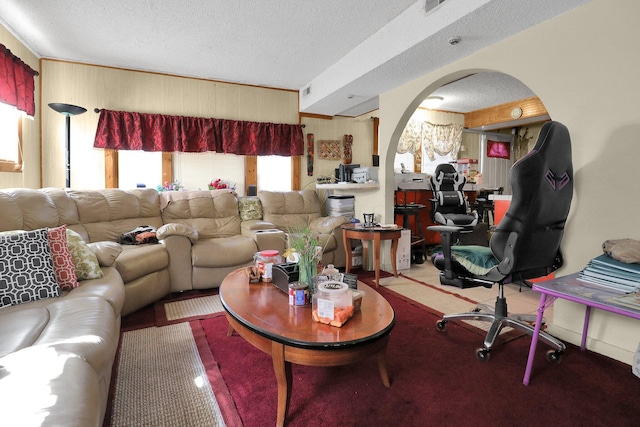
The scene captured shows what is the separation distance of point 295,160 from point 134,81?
230 centimetres

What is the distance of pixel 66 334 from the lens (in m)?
1.32

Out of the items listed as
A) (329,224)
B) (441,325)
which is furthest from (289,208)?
(441,325)

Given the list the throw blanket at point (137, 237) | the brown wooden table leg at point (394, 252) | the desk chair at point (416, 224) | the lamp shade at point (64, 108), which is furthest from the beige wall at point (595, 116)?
the lamp shade at point (64, 108)

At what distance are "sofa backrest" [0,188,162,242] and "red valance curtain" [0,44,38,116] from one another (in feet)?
2.91

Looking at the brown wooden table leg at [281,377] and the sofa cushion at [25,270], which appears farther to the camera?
the sofa cushion at [25,270]

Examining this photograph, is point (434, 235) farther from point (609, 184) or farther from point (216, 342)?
point (216, 342)

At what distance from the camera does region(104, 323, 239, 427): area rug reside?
143 centimetres

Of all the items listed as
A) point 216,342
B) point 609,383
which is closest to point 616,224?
point 609,383

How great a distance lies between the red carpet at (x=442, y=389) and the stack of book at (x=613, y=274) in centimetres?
52

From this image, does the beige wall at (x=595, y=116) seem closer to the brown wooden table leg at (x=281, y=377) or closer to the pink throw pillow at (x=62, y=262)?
the brown wooden table leg at (x=281, y=377)

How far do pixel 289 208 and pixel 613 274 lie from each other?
10.8ft

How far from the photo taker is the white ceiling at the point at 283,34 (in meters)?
2.44

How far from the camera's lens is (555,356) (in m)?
1.91

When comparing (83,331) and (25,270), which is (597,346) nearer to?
(83,331)
